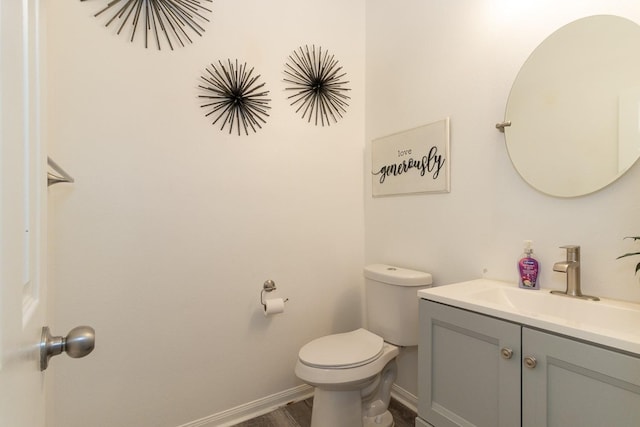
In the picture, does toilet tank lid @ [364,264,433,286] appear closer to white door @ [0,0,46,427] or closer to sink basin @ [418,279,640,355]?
sink basin @ [418,279,640,355]

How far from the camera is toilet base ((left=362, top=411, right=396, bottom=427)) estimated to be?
1539mm

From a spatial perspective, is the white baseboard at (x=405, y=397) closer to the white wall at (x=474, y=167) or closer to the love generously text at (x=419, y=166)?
the white wall at (x=474, y=167)

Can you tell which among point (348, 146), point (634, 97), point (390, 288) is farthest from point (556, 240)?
point (348, 146)

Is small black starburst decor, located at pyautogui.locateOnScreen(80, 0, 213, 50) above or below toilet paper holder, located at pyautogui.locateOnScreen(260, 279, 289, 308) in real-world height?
above

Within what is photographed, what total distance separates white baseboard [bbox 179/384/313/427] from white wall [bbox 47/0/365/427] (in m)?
0.04

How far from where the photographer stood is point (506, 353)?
869mm

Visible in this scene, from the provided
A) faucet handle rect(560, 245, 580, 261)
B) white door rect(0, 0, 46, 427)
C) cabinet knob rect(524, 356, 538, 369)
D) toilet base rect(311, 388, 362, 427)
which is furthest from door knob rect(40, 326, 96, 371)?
faucet handle rect(560, 245, 580, 261)

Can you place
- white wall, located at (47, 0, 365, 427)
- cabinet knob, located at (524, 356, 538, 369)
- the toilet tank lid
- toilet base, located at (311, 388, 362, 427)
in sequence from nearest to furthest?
cabinet knob, located at (524, 356, 538, 369) < white wall, located at (47, 0, 365, 427) < toilet base, located at (311, 388, 362, 427) < the toilet tank lid

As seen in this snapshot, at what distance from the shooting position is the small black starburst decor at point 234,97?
5.14 ft

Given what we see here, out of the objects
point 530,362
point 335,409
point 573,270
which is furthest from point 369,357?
point 573,270

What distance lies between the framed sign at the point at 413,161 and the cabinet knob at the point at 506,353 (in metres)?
0.82

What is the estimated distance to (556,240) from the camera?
3.76 feet

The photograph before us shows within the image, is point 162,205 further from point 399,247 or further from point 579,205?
point 579,205

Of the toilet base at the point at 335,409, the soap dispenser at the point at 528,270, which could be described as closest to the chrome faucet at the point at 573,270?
the soap dispenser at the point at 528,270
